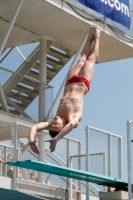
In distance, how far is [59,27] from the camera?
1254 inches

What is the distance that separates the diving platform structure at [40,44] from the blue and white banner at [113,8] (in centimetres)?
50

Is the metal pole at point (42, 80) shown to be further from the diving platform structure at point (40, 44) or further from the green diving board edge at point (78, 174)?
the green diving board edge at point (78, 174)

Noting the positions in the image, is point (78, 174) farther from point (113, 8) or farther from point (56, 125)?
point (113, 8)

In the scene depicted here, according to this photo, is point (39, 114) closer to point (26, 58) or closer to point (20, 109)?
point (20, 109)

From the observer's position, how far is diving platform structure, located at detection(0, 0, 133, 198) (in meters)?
29.8

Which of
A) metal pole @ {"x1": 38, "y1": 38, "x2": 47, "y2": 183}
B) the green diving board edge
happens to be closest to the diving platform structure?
metal pole @ {"x1": 38, "y1": 38, "x2": 47, "y2": 183}

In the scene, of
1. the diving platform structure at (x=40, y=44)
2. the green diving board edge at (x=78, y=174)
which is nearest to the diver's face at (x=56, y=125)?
the green diving board edge at (x=78, y=174)

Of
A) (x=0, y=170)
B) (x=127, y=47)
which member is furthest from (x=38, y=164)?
(x=127, y=47)

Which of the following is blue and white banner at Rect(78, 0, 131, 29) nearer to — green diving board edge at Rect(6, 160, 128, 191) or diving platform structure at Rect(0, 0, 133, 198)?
diving platform structure at Rect(0, 0, 133, 198)

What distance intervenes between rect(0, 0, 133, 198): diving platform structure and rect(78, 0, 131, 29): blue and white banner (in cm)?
50

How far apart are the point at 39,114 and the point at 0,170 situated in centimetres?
498

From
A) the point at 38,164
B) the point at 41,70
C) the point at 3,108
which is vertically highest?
the point at 41,70

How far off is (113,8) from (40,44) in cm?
423

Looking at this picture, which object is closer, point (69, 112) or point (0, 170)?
point (69, 112)
